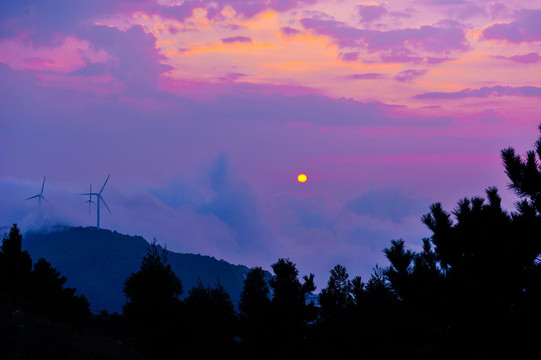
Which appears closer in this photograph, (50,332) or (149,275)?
(50,332)

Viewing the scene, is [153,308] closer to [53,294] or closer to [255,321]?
[255,321]

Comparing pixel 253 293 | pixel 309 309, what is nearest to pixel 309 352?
pixel 309 309

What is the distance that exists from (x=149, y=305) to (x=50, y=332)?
52.6 feet


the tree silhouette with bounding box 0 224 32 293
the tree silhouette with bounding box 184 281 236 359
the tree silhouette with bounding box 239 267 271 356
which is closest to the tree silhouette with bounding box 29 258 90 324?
the tree silhouette with bounding box 0 224 32 293

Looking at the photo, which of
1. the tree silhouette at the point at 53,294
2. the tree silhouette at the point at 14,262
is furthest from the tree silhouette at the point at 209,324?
the tree silhouette at the point at 14,262

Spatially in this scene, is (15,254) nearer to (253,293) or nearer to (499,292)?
(253,293)

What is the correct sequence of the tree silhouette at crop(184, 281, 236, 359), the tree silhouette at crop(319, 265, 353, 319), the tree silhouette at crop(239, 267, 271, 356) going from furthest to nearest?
the tree silhouette at crop(319, 265, 353, 319)
the tree silhouette at crop(184, 281, 236, 359)
the tree silhouette at crop(239, 267, 271, 356)

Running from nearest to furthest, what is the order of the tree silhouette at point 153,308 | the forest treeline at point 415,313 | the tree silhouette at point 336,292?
the forest treeline at point 415,313
the tree silhouette at point 153,308
the tree silhouette at point 336,292

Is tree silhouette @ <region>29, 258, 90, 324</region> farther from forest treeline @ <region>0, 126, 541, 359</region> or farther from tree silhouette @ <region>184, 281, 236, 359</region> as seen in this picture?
forest treeline @ <region>0, 126, 541, 359</region>

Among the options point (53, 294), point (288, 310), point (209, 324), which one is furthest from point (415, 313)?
point (53, 294)

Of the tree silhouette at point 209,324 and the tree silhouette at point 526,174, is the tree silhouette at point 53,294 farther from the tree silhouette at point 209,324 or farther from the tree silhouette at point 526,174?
the tree silhouette at point 526,174

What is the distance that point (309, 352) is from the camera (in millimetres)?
38438

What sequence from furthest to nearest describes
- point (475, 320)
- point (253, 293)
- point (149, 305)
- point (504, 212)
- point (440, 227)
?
point (253, 293) → point (149, 305) → point (440, 227) → point (504, 212) → point (475, 320)

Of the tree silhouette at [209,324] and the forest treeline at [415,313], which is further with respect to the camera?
the tree silhouette at [209,324]
